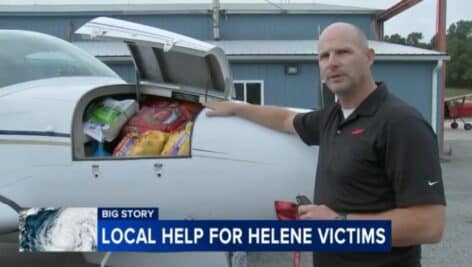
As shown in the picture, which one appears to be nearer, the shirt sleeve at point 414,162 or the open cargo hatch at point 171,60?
the shirt sleeve at point 414,162

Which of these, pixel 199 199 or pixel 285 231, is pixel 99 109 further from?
pixel 285 231

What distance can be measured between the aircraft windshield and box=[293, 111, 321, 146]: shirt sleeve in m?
2.18

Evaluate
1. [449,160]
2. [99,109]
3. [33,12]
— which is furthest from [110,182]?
[33,12]

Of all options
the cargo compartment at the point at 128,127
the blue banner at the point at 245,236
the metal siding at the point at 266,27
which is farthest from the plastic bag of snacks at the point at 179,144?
the metal siding at the point at 266,27

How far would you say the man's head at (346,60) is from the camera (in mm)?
2322

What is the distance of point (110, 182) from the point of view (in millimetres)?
3484

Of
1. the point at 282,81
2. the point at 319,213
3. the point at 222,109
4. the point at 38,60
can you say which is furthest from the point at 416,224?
the point at 282,81

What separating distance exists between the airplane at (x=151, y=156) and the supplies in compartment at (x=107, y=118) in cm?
4

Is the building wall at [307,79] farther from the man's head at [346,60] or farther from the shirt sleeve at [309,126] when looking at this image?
the man's head at [346,60]

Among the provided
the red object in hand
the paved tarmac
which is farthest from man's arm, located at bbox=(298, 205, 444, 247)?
the paved tarmac

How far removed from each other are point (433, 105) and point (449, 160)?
1622mm

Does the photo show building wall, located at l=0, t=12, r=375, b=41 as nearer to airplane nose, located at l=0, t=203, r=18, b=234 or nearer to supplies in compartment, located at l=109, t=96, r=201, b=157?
supplies in compartment, located at l=109, t=96, r=201, b=157

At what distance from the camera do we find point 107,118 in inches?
149

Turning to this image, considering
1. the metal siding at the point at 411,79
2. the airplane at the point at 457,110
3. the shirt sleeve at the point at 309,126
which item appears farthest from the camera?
the airplane at the point at 457,110
